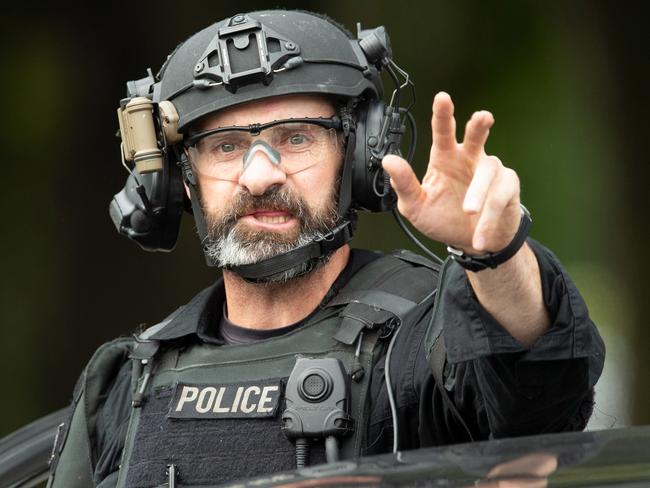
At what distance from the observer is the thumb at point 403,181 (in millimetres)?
1928

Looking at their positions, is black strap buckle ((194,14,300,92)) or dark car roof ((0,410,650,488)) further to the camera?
black strap buckle ((194,14,300,92))

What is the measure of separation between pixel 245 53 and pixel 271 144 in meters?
0.21

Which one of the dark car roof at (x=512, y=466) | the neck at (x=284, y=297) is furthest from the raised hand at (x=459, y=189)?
the neck at (x=284, y=297)

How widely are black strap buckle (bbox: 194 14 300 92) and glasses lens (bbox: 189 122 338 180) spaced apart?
0.11 m

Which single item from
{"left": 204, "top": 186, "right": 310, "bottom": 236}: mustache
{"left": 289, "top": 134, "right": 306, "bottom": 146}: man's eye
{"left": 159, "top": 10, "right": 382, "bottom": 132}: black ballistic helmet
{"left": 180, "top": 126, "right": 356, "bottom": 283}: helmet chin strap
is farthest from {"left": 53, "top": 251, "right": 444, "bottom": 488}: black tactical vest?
{"left": 159, "top": 10, "right": 382, "bottom": 132}: black ballistic helmet

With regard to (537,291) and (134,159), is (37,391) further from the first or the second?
(537,291)

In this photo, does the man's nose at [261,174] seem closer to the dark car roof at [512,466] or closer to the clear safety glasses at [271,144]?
the clear safety glasses at [271,144]

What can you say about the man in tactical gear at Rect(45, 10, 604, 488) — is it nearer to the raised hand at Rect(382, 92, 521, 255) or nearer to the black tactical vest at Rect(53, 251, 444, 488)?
the black tactical vest at Rect(53, 251, 444, 488)

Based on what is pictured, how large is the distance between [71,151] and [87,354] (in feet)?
2.83

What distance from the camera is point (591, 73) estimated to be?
5.12 meters

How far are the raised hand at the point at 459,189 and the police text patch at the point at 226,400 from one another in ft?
2.57

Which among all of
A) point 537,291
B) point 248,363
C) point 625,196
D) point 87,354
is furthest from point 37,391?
point 537,291

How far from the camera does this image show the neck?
9.86 ft

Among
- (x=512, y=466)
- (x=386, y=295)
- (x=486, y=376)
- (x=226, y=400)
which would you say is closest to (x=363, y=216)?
(x=386, y=295)
